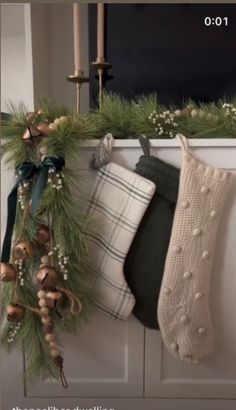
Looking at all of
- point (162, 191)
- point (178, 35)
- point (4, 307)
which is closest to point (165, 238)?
point (162, 191)

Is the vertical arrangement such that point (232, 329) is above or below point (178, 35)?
below

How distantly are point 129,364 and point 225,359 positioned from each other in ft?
0.69

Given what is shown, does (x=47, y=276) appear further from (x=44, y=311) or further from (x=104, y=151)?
(x=104, y=151)

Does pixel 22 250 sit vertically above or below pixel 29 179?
below

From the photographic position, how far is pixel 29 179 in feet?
2.31

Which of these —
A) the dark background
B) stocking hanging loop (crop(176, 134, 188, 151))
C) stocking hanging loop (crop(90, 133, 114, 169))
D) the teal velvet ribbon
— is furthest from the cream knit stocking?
the dark background

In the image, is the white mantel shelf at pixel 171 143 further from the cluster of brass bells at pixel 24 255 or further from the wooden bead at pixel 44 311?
the wooden bead at pixel 44 311

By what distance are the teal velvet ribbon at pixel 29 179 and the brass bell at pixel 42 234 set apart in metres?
0.03

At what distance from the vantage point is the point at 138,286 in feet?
2.48

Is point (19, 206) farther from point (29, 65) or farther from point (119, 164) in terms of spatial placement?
point (29, 65)

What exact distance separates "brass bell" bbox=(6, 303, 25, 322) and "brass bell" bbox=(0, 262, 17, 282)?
5 centimetres

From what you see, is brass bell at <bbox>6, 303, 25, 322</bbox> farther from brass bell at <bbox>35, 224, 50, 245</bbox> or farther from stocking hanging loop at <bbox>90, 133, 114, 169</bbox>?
stocking hanging loop at <bbox>90, 133, 114, 169</bbox>

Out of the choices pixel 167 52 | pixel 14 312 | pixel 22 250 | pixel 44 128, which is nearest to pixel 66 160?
pixel 44 128

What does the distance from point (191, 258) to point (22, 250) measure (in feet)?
1.06
